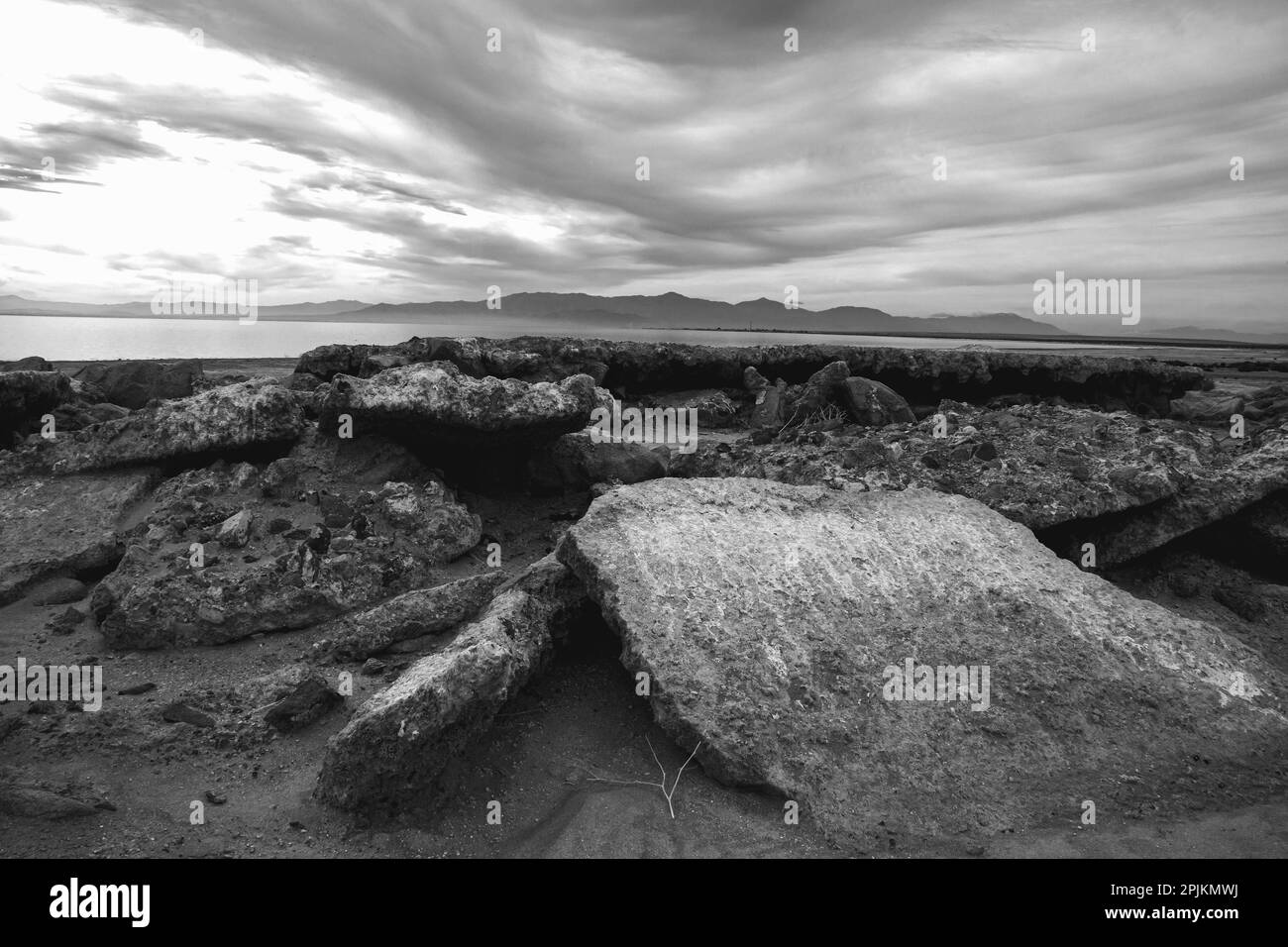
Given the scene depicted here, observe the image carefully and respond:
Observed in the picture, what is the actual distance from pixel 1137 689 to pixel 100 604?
702 cm

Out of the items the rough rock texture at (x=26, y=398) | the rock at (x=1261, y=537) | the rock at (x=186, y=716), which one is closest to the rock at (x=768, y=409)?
the rock at (x=1261, y=537)

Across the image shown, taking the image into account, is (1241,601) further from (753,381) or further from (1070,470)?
(753,381)

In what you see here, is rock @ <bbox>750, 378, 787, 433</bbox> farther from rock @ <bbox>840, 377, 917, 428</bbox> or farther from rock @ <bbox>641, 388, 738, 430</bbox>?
rock @ <bbox>840, 377, 917, 428</bbox>

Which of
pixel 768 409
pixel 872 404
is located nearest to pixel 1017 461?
pixel 872 404

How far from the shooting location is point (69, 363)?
677 inches

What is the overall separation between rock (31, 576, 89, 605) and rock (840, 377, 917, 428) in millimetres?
→ 7872

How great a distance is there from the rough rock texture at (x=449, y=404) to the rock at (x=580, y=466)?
26.6 inches

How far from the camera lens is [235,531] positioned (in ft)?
19.8

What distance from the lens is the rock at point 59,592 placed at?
230 inches

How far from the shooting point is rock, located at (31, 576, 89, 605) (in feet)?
19.2

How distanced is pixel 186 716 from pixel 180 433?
3500 millimetres

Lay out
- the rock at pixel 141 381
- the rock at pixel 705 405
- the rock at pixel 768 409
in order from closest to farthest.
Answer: the rock at pixel 141 381 < the rock at pixel 768 409 < the rock at pixel 705 405

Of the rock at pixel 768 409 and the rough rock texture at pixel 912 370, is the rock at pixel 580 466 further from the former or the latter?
the rough rock texture at pixel 912 370
